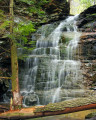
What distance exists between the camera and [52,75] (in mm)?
10398

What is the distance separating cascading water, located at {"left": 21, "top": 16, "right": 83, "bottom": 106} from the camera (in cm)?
930

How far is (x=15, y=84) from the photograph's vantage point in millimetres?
6504

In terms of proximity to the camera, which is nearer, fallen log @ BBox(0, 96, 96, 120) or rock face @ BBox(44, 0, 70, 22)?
fallen log @ BBox(0, 96, 96, 120)

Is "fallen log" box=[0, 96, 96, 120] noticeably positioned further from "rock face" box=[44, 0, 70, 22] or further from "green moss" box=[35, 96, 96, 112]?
"rock face" box=[44, 0, 70, 22]

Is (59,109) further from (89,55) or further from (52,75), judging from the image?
(89,55)

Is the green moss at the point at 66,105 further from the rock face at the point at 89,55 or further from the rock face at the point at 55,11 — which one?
the rock face at the point at 55,11

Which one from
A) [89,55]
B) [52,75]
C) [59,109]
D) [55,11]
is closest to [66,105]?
[59,109]

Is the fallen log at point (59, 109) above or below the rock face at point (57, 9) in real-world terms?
below

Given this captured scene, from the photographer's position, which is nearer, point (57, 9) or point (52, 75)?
point (52, 75)

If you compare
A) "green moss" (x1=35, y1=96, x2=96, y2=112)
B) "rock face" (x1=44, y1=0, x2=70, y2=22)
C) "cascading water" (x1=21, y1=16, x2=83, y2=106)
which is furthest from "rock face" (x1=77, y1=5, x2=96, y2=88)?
"rock face" (x1=44, y1=0, x2=70, y2=22)

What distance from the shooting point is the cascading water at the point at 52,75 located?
9305 mm

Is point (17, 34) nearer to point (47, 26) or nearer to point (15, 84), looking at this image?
point (15, 84)

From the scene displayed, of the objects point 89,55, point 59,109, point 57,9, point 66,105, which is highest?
point 57,9

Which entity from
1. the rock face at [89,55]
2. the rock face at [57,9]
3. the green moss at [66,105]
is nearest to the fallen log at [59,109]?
the green moss at [66,105]
